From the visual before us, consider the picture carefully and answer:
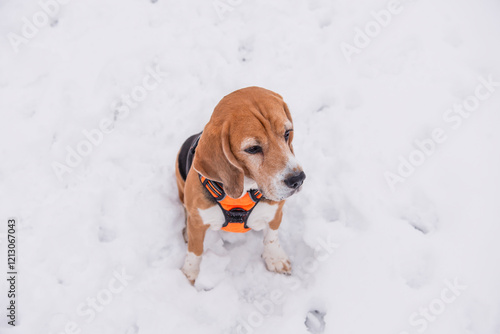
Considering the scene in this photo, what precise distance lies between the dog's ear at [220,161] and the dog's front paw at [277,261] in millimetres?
1228

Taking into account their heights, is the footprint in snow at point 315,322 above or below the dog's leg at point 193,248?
below

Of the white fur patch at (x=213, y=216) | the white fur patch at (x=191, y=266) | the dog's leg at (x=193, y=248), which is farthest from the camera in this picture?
the white fur patch at (x=191, y=266)

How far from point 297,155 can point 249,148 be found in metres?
1.58

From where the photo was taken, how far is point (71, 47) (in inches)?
185

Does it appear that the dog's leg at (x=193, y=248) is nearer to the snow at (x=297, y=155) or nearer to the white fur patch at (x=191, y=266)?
the white fur patch at (x=191, y=266)

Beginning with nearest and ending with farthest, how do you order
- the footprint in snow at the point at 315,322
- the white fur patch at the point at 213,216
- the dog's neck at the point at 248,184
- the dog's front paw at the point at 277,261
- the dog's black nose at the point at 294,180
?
the dog's black nose at the point at 294,180
the dog's neck at the point at 248,184
the white fur patch at the point at 213,216
the footprint in snow at the point at 315,322
the dog's front paw at the point at 277,261

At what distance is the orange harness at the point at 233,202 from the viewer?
113 inches

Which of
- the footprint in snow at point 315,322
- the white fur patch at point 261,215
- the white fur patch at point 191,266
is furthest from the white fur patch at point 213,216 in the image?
the footprint in snow at point 315,322

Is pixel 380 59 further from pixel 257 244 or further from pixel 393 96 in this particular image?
pixel 257 244

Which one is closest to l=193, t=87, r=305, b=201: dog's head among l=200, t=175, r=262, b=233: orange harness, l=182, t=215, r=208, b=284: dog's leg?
l=200, t=175, r=262, b=233: orange harness

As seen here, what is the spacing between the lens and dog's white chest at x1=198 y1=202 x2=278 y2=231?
3021mm

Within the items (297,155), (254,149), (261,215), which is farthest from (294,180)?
(297,155)

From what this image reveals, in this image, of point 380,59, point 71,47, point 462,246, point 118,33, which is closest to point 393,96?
point 380,59

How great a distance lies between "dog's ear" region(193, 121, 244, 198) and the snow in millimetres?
1423
